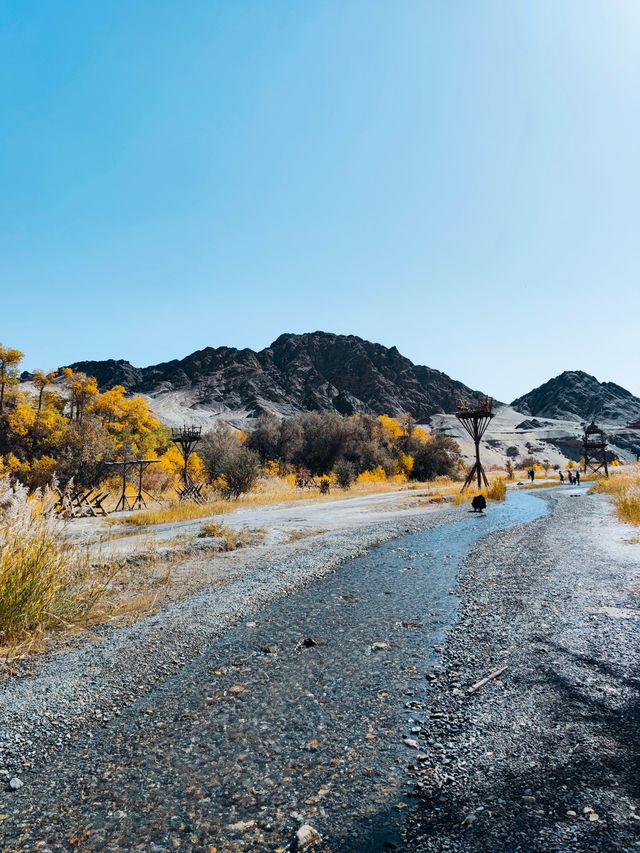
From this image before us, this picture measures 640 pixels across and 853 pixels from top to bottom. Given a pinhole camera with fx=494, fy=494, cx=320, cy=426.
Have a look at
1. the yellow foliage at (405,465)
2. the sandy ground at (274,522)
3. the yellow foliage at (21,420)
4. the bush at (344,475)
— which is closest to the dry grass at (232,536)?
the sandy ground at (274,522)

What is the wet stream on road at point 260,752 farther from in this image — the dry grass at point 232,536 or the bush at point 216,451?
the bush at point 216,451

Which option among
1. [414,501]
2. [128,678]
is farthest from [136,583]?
Answer: [414,501]

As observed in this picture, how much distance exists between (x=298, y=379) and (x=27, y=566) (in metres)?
132

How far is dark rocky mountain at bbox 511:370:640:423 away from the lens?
515ft

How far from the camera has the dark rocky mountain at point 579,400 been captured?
156875 mm

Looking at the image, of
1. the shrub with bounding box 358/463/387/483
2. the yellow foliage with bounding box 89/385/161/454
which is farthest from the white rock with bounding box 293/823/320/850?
the shrub with bounding box 358/463/387/483

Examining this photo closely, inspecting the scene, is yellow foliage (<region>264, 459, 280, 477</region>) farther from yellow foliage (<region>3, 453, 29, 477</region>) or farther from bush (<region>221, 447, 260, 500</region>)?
yellow foliage (<region>3, 453, 29, 477</region>)

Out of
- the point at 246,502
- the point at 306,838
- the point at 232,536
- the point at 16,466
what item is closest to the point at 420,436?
the point at 246,502

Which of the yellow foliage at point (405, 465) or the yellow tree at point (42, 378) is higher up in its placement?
the yellow tree at point (42, 378)

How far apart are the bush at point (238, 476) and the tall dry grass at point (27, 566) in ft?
72.6

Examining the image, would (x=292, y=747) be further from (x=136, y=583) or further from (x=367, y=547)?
(x=367, y=547)

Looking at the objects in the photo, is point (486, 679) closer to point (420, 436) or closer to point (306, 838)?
point (306, 838)

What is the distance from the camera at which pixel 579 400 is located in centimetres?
17050

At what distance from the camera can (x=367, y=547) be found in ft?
45.9
